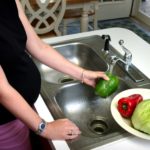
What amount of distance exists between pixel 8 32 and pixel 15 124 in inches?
12.6

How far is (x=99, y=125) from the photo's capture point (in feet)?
3.55

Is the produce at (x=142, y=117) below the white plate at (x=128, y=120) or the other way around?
the other way around

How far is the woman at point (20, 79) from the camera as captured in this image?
0.73 m

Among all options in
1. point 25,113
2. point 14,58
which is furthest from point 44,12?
point 25,113

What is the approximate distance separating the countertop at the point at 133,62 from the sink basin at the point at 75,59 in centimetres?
6

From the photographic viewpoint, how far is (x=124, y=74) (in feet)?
3.65

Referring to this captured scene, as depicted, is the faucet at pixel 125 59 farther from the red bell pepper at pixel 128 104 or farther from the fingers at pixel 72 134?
the fingers at pixel 72 134

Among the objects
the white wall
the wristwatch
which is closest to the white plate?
the wristwatch

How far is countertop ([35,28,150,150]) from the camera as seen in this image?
2.51 ft

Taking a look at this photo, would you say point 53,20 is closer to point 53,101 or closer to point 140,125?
point 53,101

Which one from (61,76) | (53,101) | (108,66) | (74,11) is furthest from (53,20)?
(53,101)

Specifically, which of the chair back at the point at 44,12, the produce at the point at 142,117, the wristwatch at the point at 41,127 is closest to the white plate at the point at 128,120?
the produce at the point at 142,117

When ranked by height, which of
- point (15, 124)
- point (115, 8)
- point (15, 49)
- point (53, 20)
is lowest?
point (115, 8)

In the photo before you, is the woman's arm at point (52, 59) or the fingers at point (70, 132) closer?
the fingers at point (70, 132)
